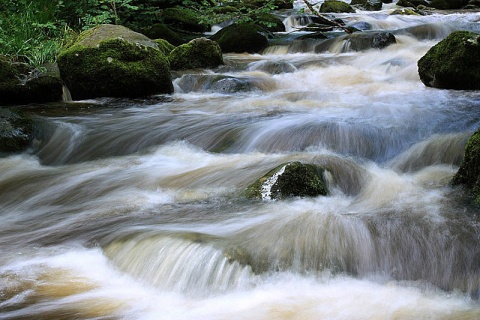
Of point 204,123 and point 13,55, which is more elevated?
point 13,55

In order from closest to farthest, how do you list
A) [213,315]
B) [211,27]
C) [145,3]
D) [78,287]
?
1. [213,315]
2. [78,287]
3. [145,3]
4. [211,27]

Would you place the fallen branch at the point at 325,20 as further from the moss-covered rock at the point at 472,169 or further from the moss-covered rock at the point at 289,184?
the moss-covered rock at the point at 289,184

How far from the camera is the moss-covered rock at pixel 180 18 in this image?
13273 millimetres

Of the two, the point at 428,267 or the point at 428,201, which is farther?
the point at 428,201

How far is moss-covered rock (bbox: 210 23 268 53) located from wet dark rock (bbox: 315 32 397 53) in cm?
147

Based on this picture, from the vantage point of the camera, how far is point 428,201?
11.8 ft

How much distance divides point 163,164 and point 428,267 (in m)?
2.90

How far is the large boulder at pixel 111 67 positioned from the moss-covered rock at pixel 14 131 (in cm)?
169

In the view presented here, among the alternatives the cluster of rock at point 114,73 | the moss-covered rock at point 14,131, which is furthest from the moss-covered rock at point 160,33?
the moss-covered rock at point 14,131

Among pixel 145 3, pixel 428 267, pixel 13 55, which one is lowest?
pixel 428 267

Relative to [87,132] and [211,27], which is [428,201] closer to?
[87,132]

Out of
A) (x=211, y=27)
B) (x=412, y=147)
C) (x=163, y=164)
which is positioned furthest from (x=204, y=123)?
(x=211, y=27)

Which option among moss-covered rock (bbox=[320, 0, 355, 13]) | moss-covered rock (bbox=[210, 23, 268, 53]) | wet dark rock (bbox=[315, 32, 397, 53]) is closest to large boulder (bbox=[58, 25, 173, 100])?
moss-covered rock (bbox=[210, 23, 268, 53])

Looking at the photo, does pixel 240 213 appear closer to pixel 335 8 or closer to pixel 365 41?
pixel 365 41
